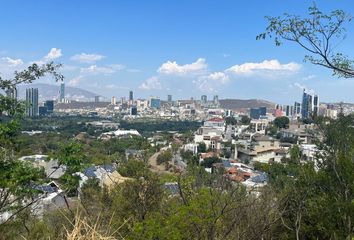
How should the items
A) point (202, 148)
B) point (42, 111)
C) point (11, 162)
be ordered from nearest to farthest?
point (11, 162), point (202, 148), point (42, 111)

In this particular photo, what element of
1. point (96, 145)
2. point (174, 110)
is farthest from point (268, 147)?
point (174, 110)

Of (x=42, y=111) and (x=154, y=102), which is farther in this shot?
(x=154, y=102)

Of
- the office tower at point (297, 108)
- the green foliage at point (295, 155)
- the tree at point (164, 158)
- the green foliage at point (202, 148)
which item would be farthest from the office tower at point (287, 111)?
the green foliage at point (295, 155)

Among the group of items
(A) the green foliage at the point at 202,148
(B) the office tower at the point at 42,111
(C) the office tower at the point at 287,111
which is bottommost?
(A) the green foliage at the point at 202,148

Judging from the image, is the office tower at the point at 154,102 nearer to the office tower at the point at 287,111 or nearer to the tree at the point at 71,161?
the office tower at the point at 287,111

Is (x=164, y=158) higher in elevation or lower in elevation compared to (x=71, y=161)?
lower

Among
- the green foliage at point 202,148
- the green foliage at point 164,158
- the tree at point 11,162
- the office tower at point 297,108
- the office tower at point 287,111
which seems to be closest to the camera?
the tree at point 11,162

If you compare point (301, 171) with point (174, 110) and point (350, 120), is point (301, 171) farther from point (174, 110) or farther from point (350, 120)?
point (174, 110)

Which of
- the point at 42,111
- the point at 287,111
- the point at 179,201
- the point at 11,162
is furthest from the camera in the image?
the point at 287,111

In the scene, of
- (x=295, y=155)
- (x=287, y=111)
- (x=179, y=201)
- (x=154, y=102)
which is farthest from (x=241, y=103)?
(x=179, y=201)

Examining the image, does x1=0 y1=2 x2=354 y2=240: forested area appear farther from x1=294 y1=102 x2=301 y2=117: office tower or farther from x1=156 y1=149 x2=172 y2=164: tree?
x1=294 y1=102 x2=301 y2=117: office tower

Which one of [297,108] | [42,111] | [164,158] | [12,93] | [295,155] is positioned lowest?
[164,158]

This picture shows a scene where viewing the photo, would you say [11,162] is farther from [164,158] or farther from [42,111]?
[42,111]

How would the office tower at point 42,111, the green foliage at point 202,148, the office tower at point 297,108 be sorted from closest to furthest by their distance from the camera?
the green foliage at point 202,148
the office tower at point 297,108
the office tower at point 42,111
